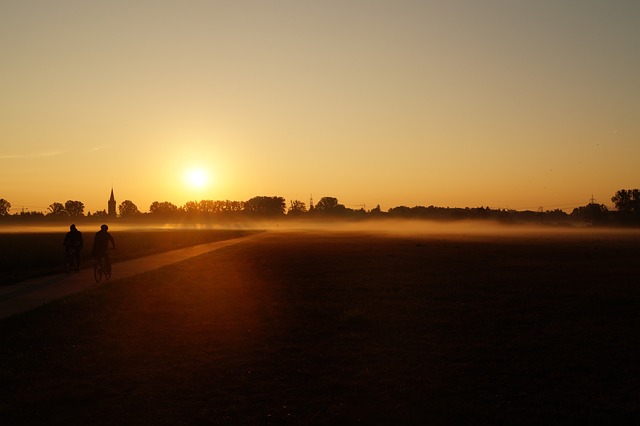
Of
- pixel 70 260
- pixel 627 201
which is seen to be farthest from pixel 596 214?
pixel 70 260

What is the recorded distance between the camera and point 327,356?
421 inches

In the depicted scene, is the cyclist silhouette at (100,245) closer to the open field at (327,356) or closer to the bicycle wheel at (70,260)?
the open field at (327,356)

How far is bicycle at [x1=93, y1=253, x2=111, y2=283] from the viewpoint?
2152 centimetres

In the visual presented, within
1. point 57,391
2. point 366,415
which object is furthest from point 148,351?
point 366,415

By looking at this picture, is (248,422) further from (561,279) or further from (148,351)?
(561,279)

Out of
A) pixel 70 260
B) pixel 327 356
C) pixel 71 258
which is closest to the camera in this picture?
pixel 327 356

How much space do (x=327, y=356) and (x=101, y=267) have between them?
1446 cm

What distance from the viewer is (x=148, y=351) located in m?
11.0

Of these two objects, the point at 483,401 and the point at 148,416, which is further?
the point at 483,401

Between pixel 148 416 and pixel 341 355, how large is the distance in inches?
170

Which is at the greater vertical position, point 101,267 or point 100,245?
point 100,245

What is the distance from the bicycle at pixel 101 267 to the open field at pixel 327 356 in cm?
238

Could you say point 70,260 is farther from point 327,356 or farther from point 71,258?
point 327,356

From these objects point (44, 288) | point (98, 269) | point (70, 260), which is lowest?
point (44, 288)
